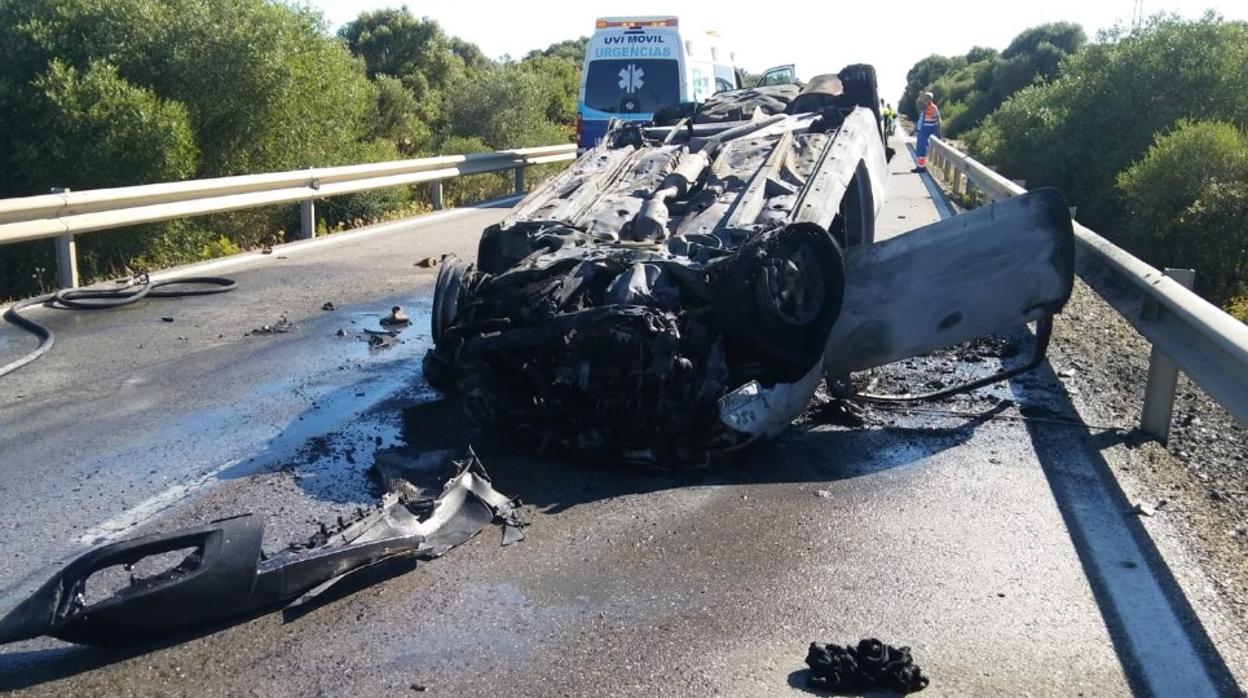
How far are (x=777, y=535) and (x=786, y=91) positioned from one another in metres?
8.01

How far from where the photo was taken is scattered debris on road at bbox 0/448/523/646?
3555mm

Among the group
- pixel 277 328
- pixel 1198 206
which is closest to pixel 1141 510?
pixel 277 328

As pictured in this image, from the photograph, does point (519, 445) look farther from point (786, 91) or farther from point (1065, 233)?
point (786, 91)

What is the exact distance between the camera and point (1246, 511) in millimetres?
5004

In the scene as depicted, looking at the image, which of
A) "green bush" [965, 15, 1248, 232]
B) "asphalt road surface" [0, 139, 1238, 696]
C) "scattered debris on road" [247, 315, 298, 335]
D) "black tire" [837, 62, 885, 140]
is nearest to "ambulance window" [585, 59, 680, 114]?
"green bush" [965, 15, 1248, 232]

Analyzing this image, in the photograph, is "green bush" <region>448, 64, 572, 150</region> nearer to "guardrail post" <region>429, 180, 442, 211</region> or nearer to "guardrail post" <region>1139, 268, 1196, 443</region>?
"guardrail post" <region>429, 180, 442, 211</region>

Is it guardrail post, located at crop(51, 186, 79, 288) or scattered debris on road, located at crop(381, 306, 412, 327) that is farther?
guardrail post, located at crop(51, 186, 79, 288)

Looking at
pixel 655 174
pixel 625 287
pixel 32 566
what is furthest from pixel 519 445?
pixel 655 174

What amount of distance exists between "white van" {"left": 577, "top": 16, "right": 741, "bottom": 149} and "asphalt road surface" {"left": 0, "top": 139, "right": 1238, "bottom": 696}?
461 inches

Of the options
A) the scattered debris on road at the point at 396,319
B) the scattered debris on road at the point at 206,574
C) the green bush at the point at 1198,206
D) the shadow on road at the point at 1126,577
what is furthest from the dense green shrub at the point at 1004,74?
the scattered debris on road at the point at 206,574

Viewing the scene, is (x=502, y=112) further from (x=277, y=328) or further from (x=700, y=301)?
(x=700, y=301)

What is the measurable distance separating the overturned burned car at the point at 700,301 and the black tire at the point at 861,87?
9.84 feet

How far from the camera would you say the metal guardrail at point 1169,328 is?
4.68 metres

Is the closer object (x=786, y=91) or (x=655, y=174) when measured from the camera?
(x=655, y=174)
